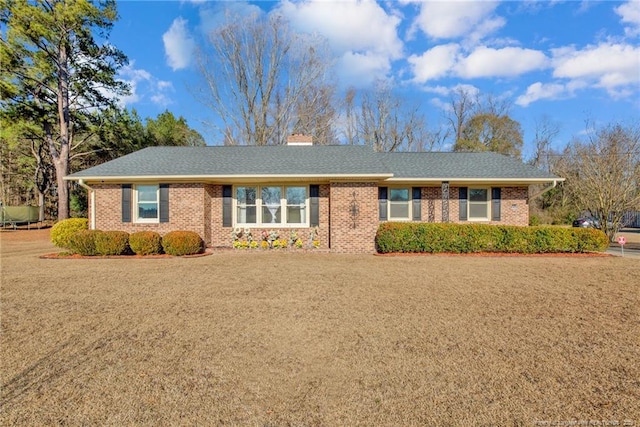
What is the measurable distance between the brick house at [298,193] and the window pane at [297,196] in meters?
0.04

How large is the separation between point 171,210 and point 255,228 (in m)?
3.24

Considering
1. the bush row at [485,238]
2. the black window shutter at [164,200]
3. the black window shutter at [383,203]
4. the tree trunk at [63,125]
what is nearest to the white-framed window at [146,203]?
the black window shutter at [164,200]

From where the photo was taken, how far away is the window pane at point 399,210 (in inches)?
545

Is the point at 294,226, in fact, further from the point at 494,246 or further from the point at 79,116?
the point at 79,116

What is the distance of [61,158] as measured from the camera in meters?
20.0

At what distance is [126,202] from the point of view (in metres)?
12.5

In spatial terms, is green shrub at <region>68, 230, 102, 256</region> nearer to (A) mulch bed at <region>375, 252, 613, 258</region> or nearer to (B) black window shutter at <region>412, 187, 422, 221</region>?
(A) mulch bed at <region>375, 252, 613, 258</region>

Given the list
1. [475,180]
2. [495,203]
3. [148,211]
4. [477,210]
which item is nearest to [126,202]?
[148,211]

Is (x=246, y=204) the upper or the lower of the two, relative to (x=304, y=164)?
lower

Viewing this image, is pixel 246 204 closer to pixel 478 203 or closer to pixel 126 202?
pixel 126 202

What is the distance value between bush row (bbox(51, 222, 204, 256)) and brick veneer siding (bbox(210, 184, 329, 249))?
1403 mm

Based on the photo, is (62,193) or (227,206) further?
(62,193)

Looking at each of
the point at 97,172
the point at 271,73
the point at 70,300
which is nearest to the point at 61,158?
the point at 97,172

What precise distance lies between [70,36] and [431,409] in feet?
86.7
